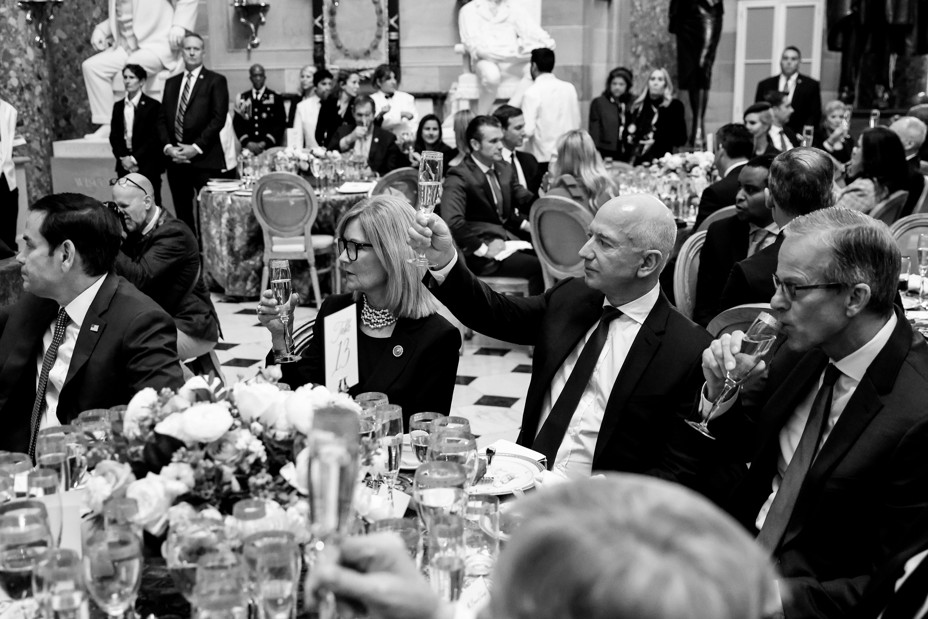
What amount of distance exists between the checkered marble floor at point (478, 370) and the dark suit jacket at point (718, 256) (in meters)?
1.12

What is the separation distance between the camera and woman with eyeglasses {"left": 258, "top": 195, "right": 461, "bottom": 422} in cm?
290

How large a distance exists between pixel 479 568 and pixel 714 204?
4097 millimetres

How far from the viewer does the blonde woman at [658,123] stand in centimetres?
1117

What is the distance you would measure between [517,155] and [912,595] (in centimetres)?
592

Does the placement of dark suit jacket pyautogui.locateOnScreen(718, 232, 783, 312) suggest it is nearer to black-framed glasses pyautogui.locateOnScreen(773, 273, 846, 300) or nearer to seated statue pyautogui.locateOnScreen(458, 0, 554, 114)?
black-framed glasses pyautogui.locateOnScreen(773, 273, 846, 300)

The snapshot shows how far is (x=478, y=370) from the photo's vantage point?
600 cm

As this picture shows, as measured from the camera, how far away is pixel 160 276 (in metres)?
4.15

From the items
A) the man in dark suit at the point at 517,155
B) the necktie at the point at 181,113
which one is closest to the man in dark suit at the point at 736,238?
the man in dark suit at the point at 517,155

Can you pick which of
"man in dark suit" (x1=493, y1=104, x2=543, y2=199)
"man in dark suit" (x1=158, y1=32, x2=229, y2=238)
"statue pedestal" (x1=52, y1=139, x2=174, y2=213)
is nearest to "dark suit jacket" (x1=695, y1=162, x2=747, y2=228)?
"man in dark suit" (x1=493, y1=104, x2=543, y2=199)

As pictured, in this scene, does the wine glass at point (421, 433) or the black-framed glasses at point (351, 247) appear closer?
the wine glass at point (421, 433)

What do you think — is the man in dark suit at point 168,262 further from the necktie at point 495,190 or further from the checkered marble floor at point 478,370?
the necktie at point 495,190

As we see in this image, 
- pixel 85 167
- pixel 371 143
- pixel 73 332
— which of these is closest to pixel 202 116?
pixel 371 143

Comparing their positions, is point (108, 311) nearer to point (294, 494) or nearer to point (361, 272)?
point (361, 272)

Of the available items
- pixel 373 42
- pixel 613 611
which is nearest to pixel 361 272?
pixel 613 611
